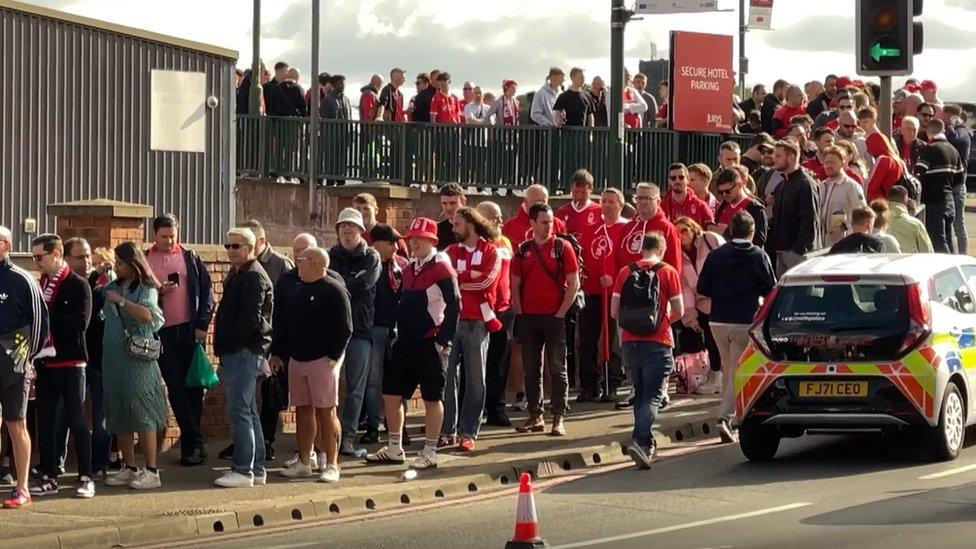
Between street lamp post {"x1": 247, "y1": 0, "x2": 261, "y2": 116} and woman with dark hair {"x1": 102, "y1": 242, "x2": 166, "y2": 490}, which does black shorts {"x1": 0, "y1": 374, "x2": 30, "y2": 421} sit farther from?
street lamp post {"x1": 247, "y1": 0, "x2": 261, "y2": 116}

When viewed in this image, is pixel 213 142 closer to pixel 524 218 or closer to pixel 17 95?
pixel 17 95

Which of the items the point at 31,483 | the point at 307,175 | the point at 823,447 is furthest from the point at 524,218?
the point at 307,175

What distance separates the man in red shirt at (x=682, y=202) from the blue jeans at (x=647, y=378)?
4153 millimetres

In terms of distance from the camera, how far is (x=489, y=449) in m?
17.6

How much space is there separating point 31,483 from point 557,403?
472 cm

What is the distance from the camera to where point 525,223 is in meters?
20.2

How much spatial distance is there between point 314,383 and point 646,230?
459 cm

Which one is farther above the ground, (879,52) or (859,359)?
(879,52)

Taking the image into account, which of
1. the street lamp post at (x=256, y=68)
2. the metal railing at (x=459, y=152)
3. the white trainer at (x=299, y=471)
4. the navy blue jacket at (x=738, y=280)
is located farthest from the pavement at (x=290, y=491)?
the street lamp post at (x=256, y=68)

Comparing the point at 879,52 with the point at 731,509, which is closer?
the point at 731,509

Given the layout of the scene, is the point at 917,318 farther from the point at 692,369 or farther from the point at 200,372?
the point at 200,372

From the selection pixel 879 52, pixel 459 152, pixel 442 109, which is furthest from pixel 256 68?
pixel 879 52

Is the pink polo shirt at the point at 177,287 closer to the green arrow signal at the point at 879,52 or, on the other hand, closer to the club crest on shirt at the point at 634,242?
the club crest on shirt at the point at 634,242

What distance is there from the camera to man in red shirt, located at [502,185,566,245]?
19.9 m
